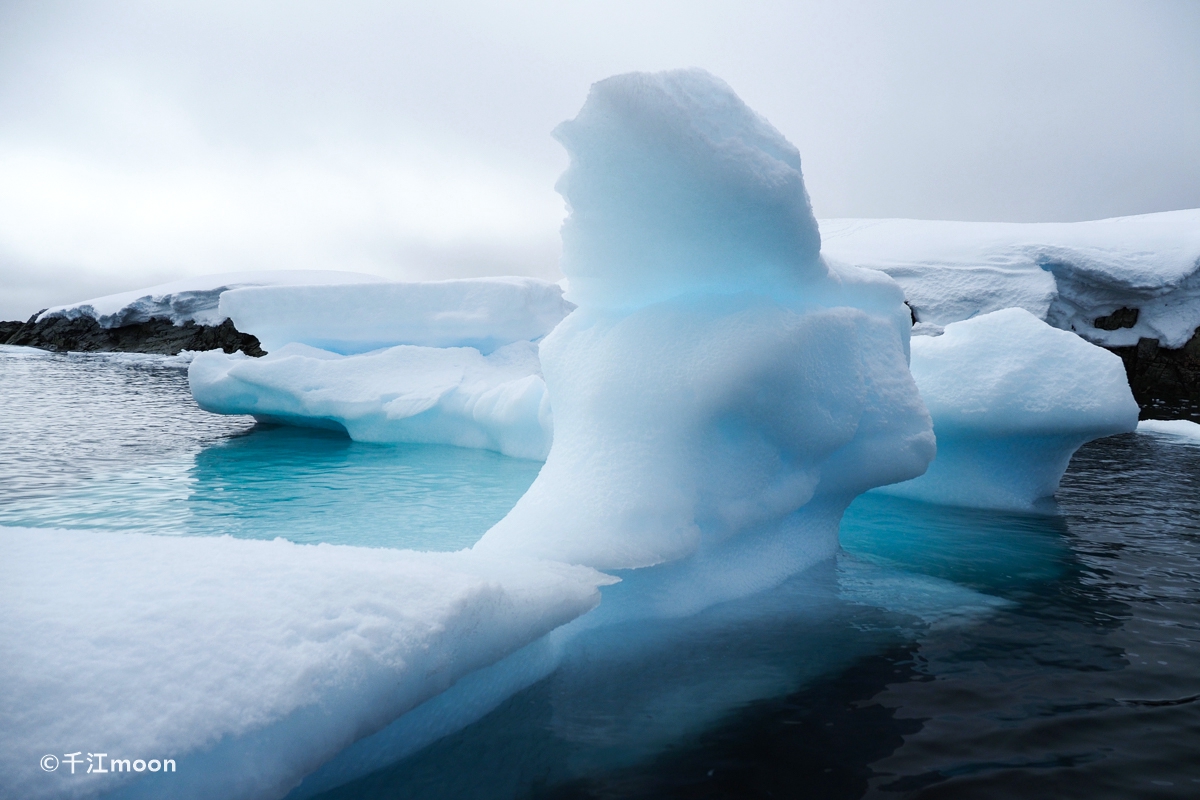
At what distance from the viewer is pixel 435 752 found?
231cm

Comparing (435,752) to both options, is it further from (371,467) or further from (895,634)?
(371,467)

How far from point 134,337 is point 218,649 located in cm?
4939

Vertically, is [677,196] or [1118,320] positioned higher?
[677,196]

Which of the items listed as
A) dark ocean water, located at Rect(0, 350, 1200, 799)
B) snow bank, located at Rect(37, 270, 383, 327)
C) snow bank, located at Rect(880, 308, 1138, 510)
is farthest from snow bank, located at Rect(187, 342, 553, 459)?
snow bank, located at Rect(37, 270, 383, 327)

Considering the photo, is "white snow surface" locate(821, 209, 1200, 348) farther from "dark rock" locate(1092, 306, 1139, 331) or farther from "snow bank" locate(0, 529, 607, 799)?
"snow bank" locate(0, 529, 607, 799)

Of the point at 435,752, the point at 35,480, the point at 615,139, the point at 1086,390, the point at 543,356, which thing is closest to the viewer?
the point at 435,752

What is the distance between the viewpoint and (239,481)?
24.1 feet

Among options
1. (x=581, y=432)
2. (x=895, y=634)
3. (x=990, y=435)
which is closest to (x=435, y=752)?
(x=581, y=432)

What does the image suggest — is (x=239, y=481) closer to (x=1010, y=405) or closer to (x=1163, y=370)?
(x=1010, y=405)

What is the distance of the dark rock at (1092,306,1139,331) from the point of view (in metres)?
18.4

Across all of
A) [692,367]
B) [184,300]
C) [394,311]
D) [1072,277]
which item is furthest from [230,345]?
[692,367]

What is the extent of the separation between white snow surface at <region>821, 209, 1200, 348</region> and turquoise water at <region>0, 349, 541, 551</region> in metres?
13.9

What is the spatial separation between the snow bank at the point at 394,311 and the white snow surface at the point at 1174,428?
11032 mm

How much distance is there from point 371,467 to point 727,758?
6947mm
